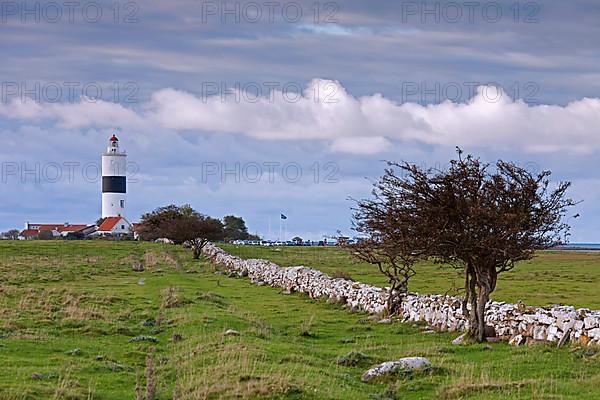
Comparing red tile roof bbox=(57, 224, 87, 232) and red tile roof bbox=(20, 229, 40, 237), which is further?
red tile roof bbox=(57, 224, 87, 232)

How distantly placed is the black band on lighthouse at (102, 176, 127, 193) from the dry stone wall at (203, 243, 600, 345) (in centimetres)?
10771

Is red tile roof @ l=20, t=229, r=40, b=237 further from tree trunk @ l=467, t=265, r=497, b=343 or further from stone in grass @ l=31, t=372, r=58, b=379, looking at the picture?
stone in grass @ l=31, t=372, r=58, b=379

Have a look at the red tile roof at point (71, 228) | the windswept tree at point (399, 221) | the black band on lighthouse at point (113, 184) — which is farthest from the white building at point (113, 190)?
the windswept tree at point (399, 221)

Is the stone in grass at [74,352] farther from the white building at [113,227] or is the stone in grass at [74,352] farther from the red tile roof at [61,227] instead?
the red tile roof at [61,227]

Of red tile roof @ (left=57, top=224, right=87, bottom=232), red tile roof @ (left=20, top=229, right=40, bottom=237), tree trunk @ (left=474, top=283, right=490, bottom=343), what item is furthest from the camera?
red tile roof @ (left=57, top=224, right=87, bottom=232)

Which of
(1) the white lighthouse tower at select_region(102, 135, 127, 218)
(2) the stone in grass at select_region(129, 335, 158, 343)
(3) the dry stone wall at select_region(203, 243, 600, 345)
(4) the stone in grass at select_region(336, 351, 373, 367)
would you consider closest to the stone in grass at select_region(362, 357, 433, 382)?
(4) the stone in grass at select_region(336, 351, 373, 367)

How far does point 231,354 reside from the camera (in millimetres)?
19141

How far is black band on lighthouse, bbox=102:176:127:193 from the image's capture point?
496ft

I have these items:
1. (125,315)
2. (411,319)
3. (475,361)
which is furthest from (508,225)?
(125,315)

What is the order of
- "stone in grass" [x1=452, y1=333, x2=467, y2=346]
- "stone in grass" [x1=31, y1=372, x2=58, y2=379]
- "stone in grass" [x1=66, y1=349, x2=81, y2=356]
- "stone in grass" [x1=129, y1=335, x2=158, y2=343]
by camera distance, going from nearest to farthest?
"stone in grass" [x1=31, y1=372, x2=58, y2=379], "stone in grass" [x1=66, y1=349, x2=81, y2=356], "stone in grass" [x1=129, y1=335, x2=158, y2=343], "stone in grass" [x1=452, y1=333, x2=467, y2=346]

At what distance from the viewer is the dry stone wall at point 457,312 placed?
72.2ft

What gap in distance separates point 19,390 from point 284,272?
34112mm

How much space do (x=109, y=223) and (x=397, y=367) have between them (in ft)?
457

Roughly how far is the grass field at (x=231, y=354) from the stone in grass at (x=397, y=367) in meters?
0.33
